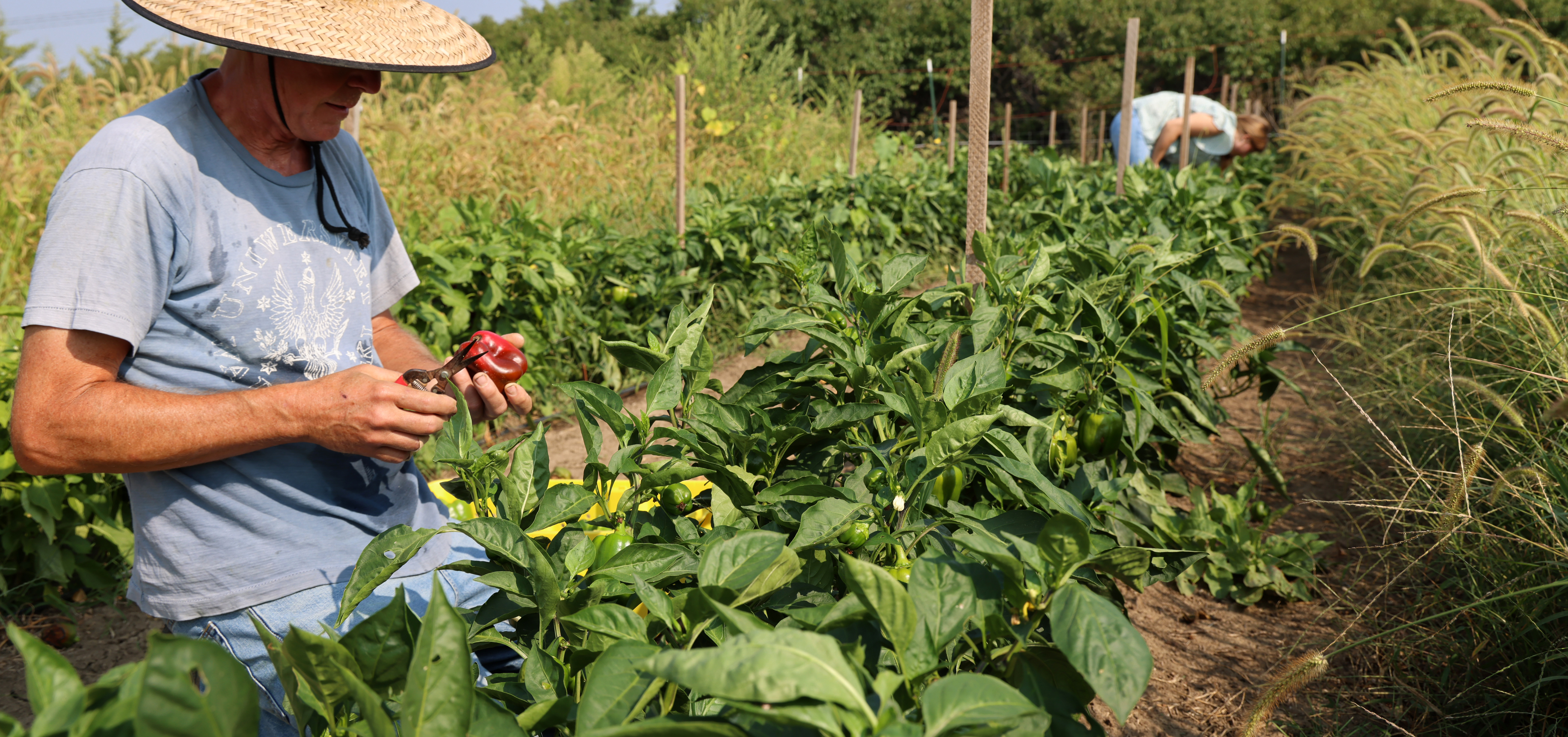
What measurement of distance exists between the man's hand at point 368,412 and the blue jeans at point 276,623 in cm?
23

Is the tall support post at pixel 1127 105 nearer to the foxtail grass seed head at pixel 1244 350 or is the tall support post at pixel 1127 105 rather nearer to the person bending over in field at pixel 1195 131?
the person bending over in field at pixel 1195 131

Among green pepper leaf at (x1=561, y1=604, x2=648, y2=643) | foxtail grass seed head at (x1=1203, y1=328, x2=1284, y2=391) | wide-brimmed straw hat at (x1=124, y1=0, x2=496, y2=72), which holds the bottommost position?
foxtail grass seed head at (x1=1203, y1=328, x2=1284, y2=391)

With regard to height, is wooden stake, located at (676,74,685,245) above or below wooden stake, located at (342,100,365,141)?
below

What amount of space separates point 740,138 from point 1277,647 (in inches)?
364

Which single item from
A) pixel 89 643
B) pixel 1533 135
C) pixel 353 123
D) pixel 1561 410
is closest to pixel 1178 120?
pixel 1533 135

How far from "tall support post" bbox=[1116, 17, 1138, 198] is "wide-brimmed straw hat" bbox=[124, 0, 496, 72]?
396 centimetres

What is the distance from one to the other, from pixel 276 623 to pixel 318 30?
93cm

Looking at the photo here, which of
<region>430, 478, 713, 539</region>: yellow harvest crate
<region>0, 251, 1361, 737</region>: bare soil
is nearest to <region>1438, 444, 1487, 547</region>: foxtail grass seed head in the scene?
<region>0, 251, 1361, 737</region>: bare soil

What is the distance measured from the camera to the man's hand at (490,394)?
161 centimetres

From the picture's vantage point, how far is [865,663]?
35.1 inches

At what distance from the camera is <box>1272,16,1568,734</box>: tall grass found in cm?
200

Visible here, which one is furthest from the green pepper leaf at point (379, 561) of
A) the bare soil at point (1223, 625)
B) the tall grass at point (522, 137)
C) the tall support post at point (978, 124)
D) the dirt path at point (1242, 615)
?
the tall grass at point (522, 137)

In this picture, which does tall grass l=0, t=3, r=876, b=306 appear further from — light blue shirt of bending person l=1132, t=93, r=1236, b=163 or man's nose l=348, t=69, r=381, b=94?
light blue shirt of bending person l=1132, t=93, r=1236, b=163

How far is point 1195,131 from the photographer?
30.0ft
